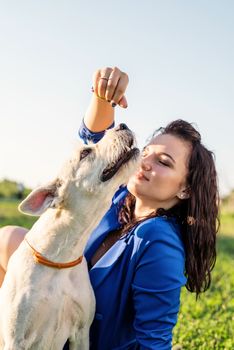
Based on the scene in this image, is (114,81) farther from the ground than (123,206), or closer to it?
farther from the ground

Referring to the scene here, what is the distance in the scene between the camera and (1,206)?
23703mm

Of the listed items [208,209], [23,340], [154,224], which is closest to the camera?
[23,340]

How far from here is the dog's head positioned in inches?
154

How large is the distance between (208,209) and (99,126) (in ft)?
3.37

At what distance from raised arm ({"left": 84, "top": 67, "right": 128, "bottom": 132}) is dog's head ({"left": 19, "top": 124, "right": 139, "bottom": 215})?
38cm

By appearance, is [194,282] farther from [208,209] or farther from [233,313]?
[233,313]

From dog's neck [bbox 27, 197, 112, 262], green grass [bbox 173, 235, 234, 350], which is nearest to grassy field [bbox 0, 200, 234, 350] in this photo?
green grass [bbox 173, 235, 234, 350]

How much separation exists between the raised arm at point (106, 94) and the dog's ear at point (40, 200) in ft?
2.41

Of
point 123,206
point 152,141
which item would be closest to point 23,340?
point 123,206

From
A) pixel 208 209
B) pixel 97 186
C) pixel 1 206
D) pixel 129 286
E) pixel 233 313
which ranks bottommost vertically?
pixel 1 206

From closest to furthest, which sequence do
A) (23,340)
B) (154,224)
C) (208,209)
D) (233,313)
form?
1. (23,340)
2. (154,224)
3. (208,209)
4. (233,313)

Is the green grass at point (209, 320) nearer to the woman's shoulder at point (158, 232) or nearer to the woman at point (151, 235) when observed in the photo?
the woman at point (151, 235)

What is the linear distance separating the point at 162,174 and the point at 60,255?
0.94m

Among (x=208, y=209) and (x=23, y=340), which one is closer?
(x=23, y=340)
